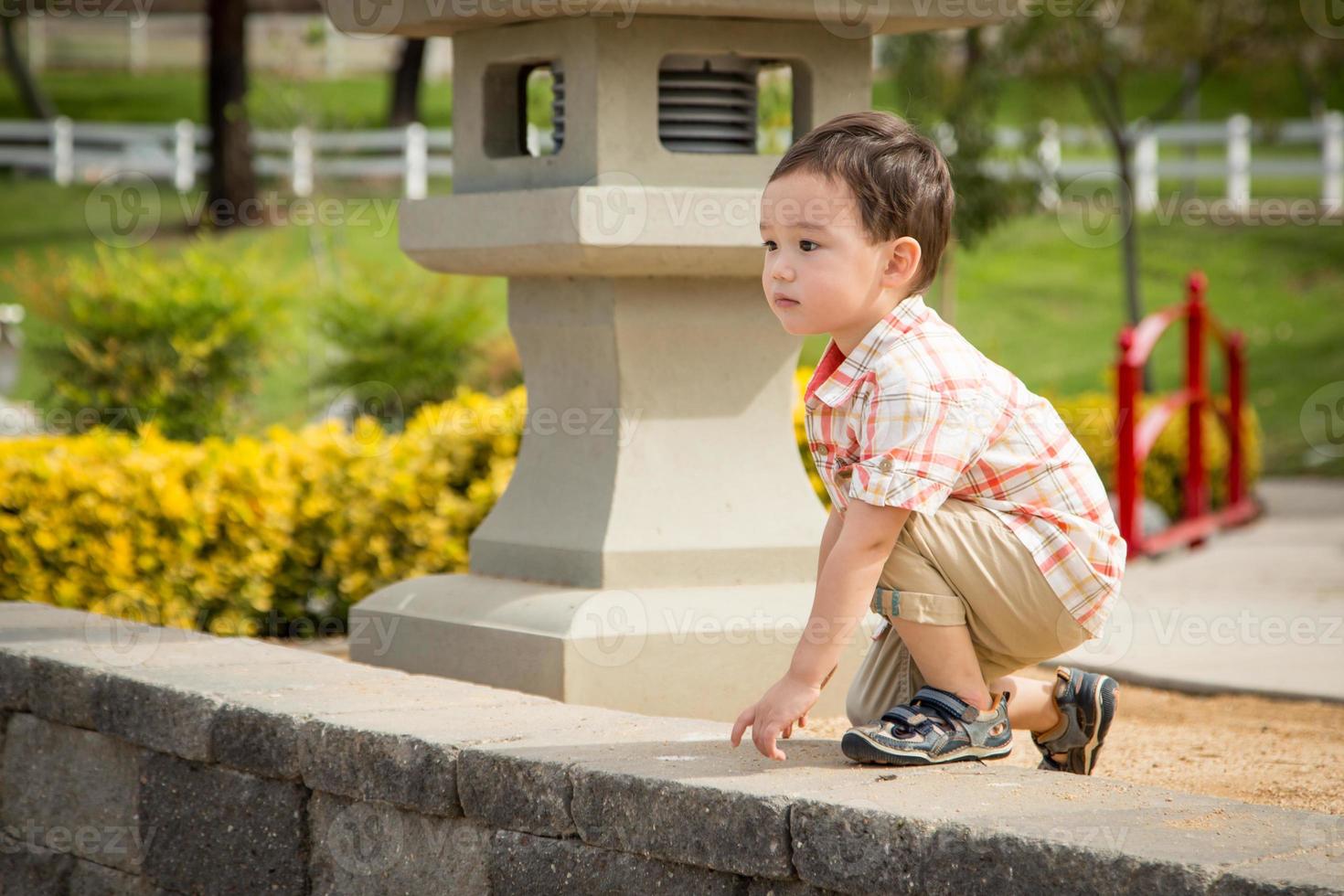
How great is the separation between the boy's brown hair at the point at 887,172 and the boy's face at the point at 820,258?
20 millimetres

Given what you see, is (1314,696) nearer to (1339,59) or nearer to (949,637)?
(949,637)

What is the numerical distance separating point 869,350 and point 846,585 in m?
0.40

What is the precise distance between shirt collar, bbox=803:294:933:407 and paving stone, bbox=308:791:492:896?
94 centimetres

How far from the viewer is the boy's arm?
2428 mm

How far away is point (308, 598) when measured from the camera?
5.40m

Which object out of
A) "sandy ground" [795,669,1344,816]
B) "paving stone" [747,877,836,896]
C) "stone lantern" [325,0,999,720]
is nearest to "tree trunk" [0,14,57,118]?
"stone lantern" [325,0,999,720]

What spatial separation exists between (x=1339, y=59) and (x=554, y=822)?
13988mm

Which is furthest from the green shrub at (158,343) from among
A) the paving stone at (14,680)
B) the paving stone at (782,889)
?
the paving stone at (782,889)

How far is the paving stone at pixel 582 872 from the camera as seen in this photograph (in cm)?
237

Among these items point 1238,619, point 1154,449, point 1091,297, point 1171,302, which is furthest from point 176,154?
point 1238,619

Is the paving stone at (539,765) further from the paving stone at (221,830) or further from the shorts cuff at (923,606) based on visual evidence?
the paving stone at (221,830)

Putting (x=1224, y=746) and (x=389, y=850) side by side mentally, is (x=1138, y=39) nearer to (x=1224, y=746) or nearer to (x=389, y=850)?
(x=1224, y=746)

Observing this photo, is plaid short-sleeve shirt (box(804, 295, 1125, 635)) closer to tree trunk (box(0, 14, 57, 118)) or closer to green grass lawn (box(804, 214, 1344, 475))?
green grass lawn (box(804, 214, 1344, 475))

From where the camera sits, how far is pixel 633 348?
388 centimetres
